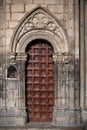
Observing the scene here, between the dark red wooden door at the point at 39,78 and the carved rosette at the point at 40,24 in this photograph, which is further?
the dark red wooden door at the point at 39,78

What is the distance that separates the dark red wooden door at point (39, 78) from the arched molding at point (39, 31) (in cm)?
35

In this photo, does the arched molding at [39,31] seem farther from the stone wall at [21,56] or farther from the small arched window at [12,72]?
the small arched window at [12,72]

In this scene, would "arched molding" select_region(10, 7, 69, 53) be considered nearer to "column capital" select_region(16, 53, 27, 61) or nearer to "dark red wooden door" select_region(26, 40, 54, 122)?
"column capital" select_region(16, 53, 27, 61)

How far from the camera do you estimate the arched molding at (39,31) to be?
13.1 m

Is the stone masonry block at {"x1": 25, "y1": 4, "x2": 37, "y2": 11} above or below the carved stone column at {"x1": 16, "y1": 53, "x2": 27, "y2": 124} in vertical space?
above

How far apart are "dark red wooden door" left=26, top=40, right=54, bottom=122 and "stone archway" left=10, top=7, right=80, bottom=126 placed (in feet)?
1.03

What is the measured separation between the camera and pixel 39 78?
532 inches

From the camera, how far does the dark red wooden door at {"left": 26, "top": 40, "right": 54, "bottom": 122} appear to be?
1350 cm

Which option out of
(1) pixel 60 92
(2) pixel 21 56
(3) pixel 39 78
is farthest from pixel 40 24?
(1) pixel 60 92

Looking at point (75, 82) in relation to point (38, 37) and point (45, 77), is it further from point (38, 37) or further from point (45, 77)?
point (38, 37)

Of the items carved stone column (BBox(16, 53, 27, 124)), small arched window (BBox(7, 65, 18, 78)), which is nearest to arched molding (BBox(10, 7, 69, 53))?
carved stone column (BBox(16, 53, 27, 124))

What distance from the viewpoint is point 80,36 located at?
1330cm

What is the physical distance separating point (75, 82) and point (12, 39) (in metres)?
2.59

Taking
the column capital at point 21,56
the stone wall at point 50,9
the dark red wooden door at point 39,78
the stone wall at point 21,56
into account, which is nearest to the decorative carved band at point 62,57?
the stone wall at point 21,56
